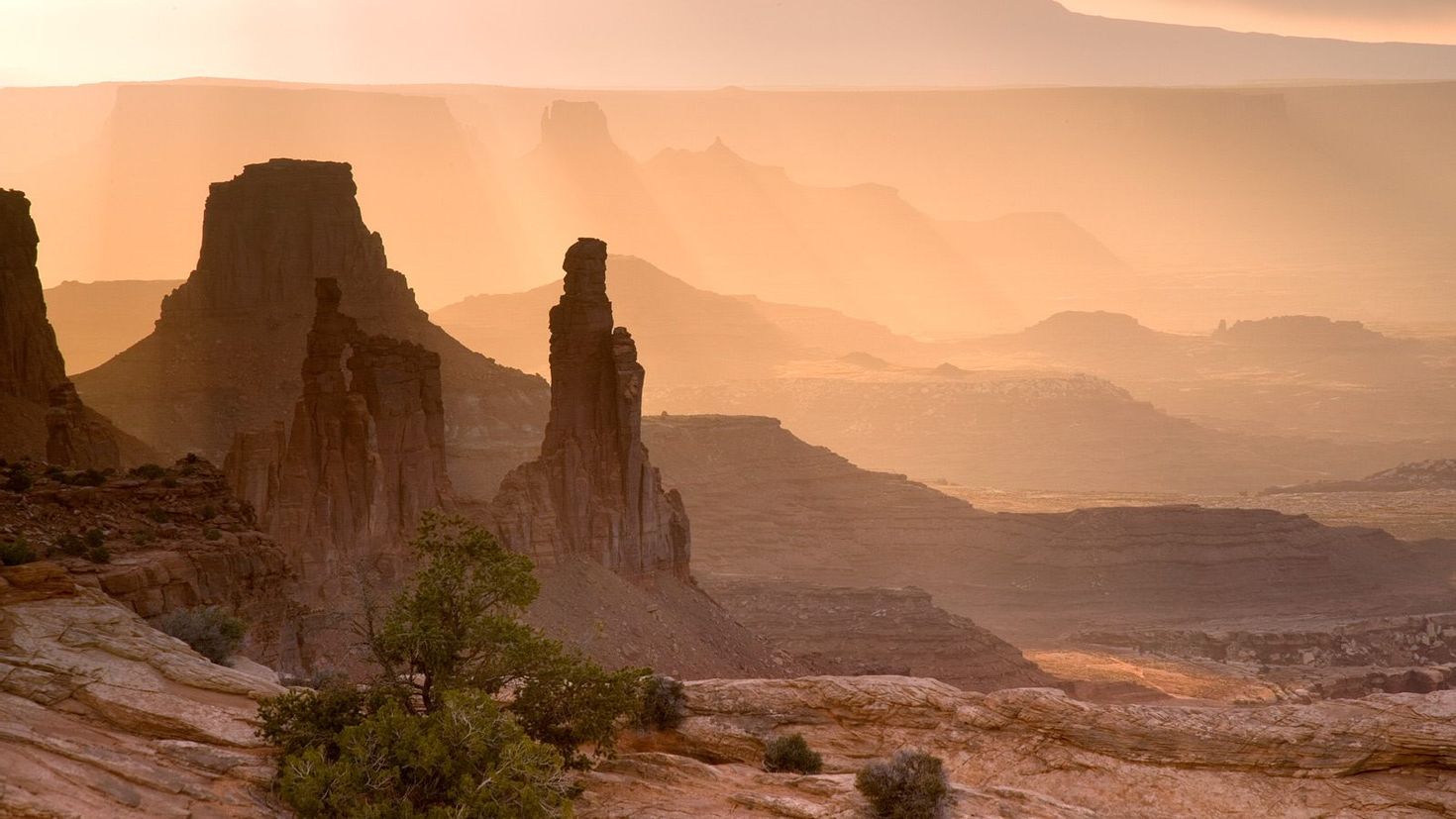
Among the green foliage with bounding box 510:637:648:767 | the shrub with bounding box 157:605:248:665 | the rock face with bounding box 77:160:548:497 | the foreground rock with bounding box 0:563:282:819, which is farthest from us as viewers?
the rock face with bounding box 77:160:548:497

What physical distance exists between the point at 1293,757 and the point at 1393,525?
103130mm

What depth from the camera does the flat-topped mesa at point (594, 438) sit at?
56938 millimetres

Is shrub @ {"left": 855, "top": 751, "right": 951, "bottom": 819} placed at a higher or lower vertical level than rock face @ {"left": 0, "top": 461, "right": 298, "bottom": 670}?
lower

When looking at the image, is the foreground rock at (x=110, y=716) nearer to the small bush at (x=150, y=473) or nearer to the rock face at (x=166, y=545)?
the rock face at (x=166, y=545)

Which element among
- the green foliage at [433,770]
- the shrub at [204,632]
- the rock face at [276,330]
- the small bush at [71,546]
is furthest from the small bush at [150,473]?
the rock face at [276,330]

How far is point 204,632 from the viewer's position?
2503 cm

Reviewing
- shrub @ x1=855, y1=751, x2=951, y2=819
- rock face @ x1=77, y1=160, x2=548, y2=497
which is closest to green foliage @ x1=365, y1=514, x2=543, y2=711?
shrub @ x1=855, y1=751, x2=951, y2=819

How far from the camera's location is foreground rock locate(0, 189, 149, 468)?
48469mm

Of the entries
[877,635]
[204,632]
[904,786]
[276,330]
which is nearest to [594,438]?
[877,635]

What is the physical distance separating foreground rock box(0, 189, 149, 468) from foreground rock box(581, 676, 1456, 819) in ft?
96.6

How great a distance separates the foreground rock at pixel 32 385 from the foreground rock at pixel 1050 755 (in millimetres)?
29436

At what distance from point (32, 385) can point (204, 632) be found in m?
34.3

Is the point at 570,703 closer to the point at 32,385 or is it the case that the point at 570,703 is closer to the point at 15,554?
the point at 15,554

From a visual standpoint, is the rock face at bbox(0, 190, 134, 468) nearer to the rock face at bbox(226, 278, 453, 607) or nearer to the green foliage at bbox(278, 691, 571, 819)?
the rock face at bbox(226, 278, 453, 607)
